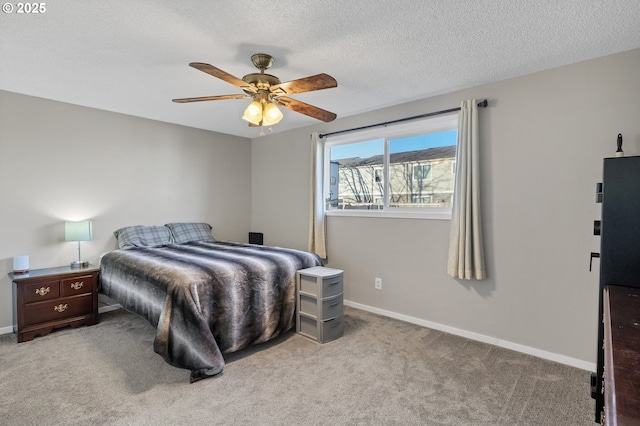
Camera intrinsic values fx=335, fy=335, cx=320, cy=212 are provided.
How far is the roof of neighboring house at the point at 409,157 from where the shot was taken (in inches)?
132

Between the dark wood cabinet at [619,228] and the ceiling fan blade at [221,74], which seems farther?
the ceiling fan blade at [221,74]

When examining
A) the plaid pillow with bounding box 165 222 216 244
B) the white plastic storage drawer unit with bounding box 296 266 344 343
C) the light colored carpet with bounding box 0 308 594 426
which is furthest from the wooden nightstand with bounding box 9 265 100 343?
the white plastic storage drawer unit with bounding box 296 266 344 343

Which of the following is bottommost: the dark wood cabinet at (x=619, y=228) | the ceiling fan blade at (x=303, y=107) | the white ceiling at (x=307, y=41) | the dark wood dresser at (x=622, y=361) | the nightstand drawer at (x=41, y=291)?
the nightstand drawer at (x=41, y=291)

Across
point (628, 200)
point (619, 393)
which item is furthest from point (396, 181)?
point (619, 393)

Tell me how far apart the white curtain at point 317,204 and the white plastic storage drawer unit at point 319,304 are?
3.56ft

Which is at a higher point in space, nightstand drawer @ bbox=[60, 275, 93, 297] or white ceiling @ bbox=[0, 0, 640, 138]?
white ceiling @ bbox=[0, 0, 640, 138]

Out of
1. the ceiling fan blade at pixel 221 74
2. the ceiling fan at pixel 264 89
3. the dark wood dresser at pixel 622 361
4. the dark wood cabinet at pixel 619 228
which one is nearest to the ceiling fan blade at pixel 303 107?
the ceiling fan at pixel 264 89

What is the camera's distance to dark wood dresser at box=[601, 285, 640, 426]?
0.66 m

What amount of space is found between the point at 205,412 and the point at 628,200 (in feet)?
8.28

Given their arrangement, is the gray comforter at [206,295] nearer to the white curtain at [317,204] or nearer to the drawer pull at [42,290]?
the drawer pull at [42,290]

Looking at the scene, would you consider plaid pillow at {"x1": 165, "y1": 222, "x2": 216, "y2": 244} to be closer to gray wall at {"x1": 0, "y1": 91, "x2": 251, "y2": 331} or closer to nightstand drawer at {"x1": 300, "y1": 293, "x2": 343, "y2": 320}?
gray wall at {"x1": 0, "y1": 91, "x2": 251, "y2": 331}

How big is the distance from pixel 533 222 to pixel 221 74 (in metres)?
2.63

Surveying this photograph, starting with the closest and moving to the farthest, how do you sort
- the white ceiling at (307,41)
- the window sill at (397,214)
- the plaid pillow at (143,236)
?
the white ceiling at (307,41) → the window sill at (397,214) → the plaid pillow at (143,236)

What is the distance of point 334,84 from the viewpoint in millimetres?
2164
